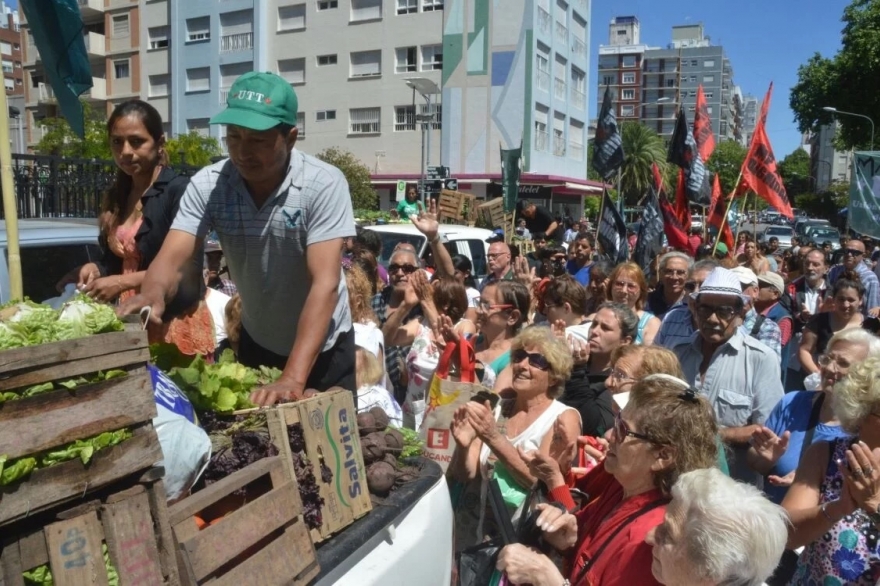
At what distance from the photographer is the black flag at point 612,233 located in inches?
433

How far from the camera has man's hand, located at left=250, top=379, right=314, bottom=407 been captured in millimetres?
2600

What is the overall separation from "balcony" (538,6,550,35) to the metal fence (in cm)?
3197

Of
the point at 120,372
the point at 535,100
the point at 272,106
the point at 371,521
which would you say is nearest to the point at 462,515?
the point at 371,521

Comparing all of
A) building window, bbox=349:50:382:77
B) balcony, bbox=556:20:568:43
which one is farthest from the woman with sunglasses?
balcony, bbox=556:20:568:43

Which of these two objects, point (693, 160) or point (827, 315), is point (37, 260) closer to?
point (827, 315)

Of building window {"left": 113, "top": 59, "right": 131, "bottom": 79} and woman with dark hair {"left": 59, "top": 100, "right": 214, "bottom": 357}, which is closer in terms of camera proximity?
woman with dark hair {"left": 59, "top": 100, "right": 214, "bottom": 357}

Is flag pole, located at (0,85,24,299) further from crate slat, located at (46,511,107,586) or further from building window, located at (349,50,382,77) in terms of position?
building window, located at (349,50,382,77)

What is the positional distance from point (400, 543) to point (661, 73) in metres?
156

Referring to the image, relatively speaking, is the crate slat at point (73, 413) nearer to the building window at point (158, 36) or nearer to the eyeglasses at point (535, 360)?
the eyeglasses at point (535, 360)

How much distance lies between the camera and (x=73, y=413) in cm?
174

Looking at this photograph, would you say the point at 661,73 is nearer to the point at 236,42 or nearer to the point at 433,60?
the point at 433,60

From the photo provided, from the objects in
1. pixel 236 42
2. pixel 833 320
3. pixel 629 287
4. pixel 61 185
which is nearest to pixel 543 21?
pixel 236 42

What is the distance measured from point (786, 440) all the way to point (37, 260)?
4.18 metres

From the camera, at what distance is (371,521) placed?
103 inches
